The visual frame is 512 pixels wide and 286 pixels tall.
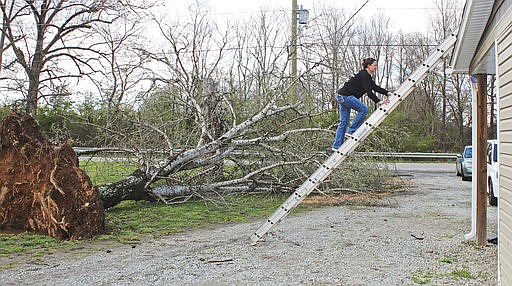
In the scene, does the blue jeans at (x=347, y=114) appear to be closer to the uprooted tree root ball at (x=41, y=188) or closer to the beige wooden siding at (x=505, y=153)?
the beige wooden siding at (x=505, y=153)

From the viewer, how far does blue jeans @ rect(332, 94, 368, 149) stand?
667cm

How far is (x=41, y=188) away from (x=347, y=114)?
190 inches

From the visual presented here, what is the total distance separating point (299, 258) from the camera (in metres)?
6.20

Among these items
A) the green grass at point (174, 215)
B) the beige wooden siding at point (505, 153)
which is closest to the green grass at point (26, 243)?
the green grass at point (174, 215)

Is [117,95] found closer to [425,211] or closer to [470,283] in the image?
[425,211]

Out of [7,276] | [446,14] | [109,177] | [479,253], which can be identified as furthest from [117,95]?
[446,14]

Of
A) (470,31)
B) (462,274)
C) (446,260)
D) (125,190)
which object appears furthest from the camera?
(125,190)

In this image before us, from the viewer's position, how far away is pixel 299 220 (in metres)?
9.11

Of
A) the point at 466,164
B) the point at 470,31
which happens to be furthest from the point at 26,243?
the point at 466,164

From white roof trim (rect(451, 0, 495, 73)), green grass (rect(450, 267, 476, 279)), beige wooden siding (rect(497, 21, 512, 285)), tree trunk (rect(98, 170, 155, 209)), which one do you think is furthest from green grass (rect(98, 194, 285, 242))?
beige wooden siding (rect(497, 21, 512, 285))

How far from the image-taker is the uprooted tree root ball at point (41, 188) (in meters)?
7.26

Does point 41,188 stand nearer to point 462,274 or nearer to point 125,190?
point 125,190

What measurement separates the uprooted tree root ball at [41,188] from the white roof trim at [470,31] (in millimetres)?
5515

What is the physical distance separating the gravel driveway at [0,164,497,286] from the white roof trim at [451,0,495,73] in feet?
8.28
